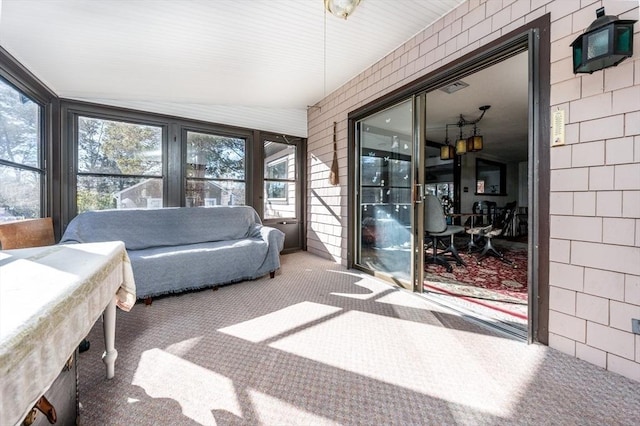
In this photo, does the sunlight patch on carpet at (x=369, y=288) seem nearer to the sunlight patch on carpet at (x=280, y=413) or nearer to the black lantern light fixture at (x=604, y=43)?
the sunlight patch on carpet at (x=280, y=413)

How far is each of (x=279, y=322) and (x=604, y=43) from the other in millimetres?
2718

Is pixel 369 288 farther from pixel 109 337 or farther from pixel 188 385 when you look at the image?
pixel 109 337

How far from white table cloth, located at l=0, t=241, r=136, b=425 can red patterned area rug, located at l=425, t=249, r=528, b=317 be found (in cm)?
290

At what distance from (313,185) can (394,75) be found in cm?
217

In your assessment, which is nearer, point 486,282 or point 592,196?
point 592,196

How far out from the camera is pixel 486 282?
10.4 ft

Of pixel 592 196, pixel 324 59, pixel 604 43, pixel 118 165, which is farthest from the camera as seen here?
pixel 118 165

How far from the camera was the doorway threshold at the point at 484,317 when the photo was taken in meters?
2.01

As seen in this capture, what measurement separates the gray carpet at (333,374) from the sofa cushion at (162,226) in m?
0.98

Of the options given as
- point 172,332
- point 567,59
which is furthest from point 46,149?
point 567,59

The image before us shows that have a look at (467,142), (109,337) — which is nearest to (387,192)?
(467,142)

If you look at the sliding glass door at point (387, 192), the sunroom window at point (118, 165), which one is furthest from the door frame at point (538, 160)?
the sunroom window at point (118, 165)

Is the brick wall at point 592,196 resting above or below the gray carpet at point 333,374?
above

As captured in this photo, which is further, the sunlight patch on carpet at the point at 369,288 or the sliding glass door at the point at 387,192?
the sliding glass door at the point at 387,192
